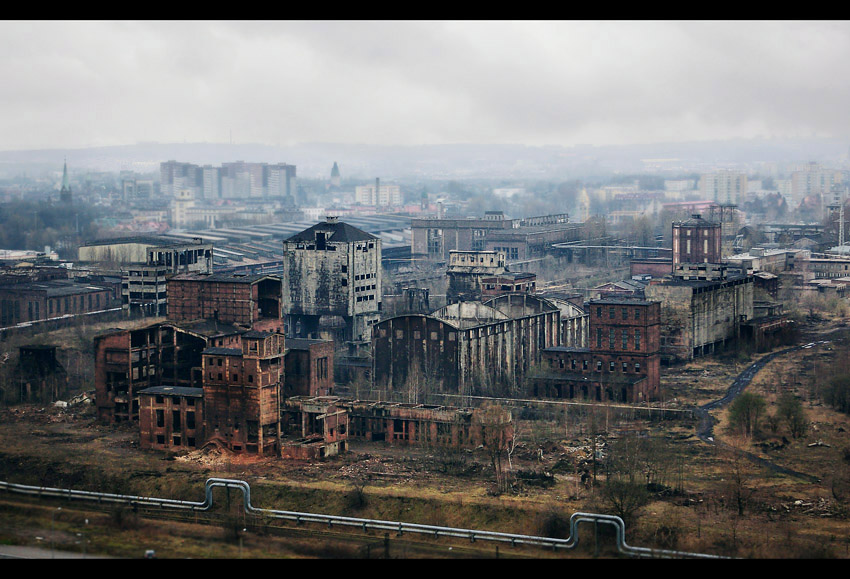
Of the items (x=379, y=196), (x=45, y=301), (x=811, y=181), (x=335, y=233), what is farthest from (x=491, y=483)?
(x=379, y=196)

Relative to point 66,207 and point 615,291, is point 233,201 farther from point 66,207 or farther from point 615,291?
point 615,291

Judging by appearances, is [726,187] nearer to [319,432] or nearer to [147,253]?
[147,253]

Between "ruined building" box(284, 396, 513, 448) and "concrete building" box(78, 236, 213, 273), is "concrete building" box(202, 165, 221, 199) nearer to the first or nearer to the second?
"concrete building" box(78, 236, 213, 273)

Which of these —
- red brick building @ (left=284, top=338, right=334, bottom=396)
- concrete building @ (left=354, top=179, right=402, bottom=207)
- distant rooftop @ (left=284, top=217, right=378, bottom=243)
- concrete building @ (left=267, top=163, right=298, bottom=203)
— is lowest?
red brick building @ (left=284, top=338, right=334, bottom=396)

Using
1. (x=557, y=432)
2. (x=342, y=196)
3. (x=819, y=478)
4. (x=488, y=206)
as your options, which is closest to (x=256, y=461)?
(x=557, y=432)

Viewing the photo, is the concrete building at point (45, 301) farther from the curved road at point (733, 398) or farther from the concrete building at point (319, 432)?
the curved road at point (733, 398)

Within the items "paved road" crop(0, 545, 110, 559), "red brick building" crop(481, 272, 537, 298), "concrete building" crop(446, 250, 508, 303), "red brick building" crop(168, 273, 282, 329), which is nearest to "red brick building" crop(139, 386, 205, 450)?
"red brick building" crop(168, 273, 282, 329)
